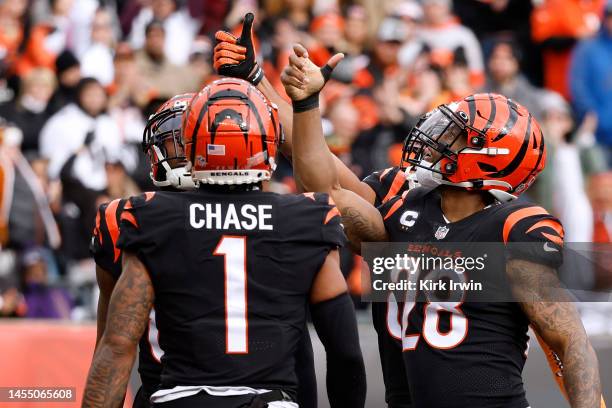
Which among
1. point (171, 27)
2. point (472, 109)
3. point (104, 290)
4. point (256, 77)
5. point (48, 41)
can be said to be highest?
point (171, 27)

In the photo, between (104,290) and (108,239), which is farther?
(104,290)

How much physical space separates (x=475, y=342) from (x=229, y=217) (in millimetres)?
991

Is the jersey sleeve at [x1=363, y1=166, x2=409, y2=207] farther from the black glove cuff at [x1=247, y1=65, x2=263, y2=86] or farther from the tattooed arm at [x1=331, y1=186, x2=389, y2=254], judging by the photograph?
the black glove cuff at [x1=247, y1=65, x2=263, y2=86]

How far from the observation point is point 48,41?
10.8m

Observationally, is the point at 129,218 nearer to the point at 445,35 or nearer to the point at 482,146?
the point at 482,146

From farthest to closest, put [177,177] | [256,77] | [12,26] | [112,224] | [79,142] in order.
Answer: [12,26] → [79,142] → [256,77] → [177,177] → [112,224]

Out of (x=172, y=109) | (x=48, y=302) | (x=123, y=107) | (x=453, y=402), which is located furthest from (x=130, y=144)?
(x=453, y=402)

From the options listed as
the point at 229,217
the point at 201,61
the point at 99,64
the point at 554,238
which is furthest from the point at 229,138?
the point at 99,64

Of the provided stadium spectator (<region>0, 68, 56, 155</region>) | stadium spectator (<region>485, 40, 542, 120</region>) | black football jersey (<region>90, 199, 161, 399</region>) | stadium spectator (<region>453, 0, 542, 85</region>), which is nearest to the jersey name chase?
black football jersey (<region>90, 199, 161, 399</region>)

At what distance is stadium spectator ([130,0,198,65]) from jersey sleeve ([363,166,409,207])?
6.44 metres

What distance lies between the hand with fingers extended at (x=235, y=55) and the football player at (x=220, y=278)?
1.01 metres

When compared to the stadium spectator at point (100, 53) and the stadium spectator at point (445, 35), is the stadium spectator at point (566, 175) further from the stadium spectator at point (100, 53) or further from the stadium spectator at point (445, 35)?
the stadium spectator at point (100, 53)

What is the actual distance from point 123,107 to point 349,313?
6632 millimetres

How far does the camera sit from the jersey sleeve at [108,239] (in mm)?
4051
